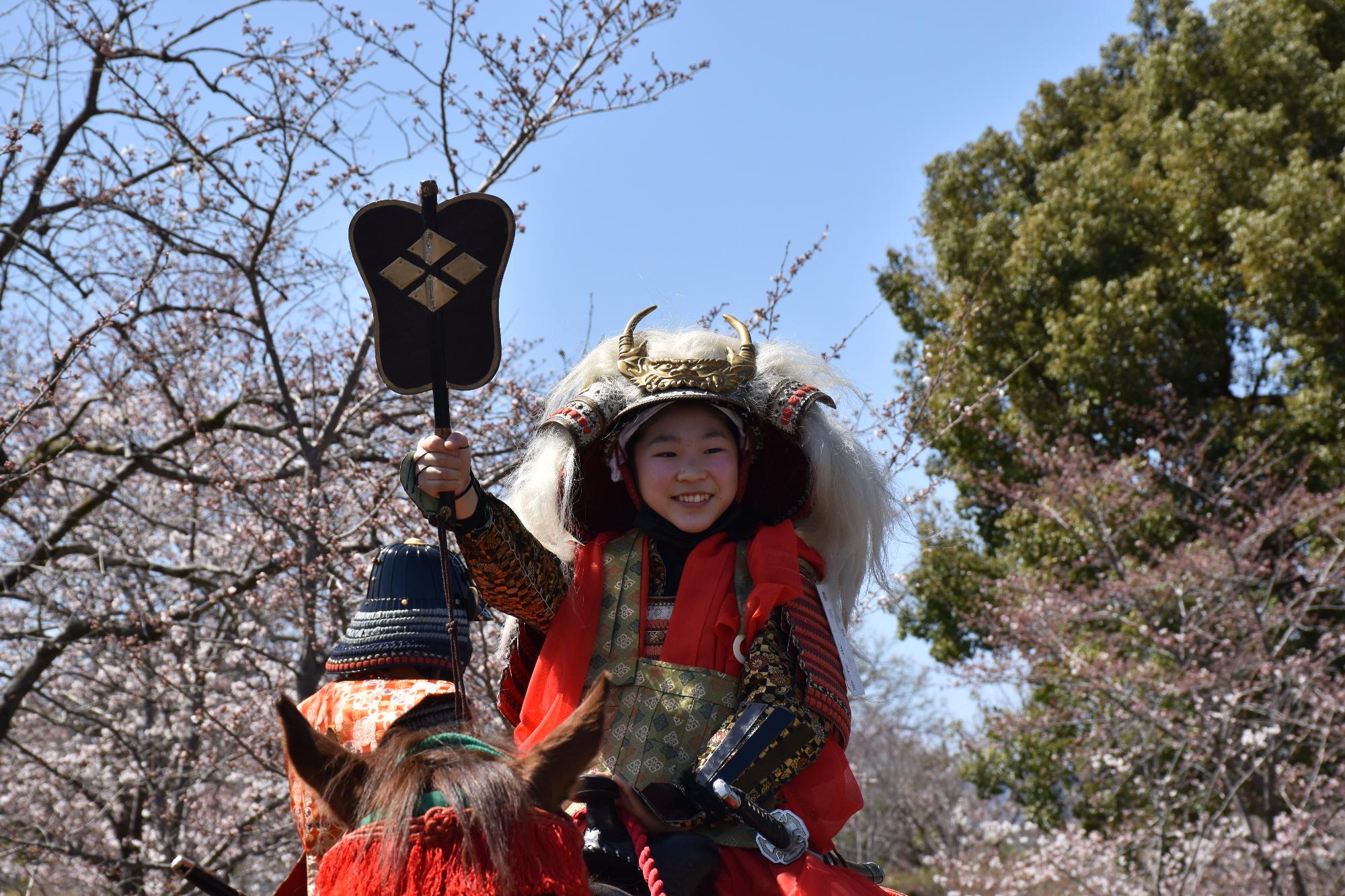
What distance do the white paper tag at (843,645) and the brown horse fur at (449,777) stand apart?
1.12 metres

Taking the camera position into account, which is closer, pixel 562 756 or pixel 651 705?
pixel 562 756

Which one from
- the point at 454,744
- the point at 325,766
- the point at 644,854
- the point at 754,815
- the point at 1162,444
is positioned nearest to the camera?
the point at 325,766

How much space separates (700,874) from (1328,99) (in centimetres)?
1195

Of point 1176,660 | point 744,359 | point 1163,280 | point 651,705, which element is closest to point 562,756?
point 651,705

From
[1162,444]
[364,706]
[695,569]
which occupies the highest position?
[1162,444]

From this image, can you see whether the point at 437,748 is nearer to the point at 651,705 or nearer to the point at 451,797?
the point at 451,797

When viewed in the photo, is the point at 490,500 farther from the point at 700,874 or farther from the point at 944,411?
the point at 944,411

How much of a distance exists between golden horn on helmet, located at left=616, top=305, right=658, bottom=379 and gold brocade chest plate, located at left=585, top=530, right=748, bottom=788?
1.82ft

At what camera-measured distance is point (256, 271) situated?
20.8 feet

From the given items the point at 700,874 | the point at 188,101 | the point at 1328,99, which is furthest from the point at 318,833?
the point at 1328,99

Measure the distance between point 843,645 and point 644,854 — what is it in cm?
81

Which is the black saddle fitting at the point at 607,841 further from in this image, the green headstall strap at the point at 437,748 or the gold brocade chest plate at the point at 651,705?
the green headstall strap at the point at 437,748

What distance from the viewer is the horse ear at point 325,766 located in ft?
5.22

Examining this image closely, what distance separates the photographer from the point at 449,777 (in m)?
1.59
